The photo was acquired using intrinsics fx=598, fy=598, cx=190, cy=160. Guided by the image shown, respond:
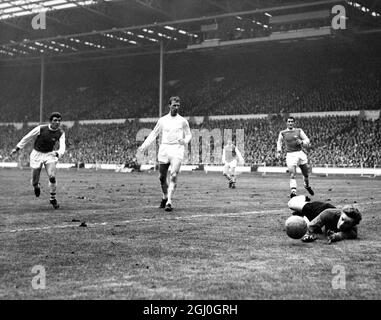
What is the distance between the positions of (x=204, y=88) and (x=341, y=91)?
1343 centimetres

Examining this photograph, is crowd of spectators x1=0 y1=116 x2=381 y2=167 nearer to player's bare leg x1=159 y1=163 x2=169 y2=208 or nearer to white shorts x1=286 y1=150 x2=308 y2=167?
white shorts x1=286 y1=150 x2=308 y2=167

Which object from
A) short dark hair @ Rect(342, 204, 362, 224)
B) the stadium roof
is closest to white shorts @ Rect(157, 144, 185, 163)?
short dark hair @ Rect(342, 204, 362, 224)

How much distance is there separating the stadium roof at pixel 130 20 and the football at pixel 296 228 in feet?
104

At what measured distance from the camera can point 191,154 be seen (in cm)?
4166

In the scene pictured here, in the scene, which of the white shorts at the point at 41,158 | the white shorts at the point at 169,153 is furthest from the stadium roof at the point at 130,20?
the white shorts at the point at 41,158

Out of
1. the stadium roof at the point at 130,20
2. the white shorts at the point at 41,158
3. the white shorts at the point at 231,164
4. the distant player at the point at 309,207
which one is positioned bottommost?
the distant player at the point at 309,207

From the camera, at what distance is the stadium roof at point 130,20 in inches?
1650

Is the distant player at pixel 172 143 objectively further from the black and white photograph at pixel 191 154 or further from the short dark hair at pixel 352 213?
the short dark hair at pixel 352 213

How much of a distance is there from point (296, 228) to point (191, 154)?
3392 cm

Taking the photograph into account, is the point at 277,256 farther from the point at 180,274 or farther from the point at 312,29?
the point at 312,29

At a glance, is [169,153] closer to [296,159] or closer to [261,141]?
[296,159]

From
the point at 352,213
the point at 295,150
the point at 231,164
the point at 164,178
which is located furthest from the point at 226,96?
the point at 352,213

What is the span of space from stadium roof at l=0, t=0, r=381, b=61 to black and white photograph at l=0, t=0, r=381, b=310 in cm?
20
